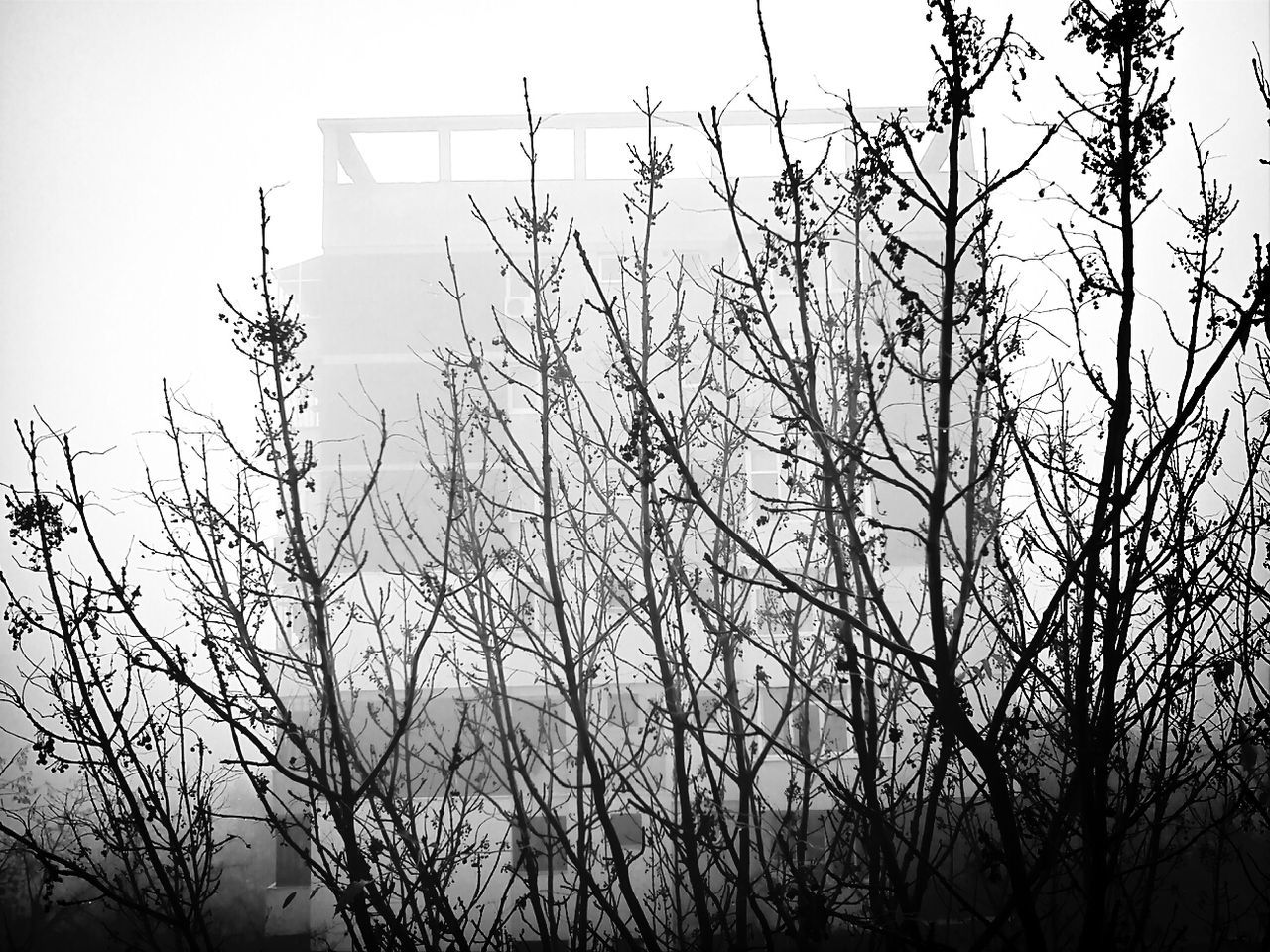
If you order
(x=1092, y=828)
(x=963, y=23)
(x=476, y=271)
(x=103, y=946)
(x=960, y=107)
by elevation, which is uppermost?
(x=476, y=271)

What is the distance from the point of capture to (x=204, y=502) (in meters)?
2.80

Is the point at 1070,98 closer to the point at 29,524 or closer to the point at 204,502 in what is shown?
the point at 204,502

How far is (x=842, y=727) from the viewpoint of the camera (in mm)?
13773

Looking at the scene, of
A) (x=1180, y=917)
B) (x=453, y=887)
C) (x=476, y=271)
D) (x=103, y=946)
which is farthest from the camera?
(x=476, y=271)

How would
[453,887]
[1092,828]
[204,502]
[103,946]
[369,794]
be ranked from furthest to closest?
1. [453,887]
2. [103,946]
3. [204,502]
4. [369,794]
5. [1092,828]

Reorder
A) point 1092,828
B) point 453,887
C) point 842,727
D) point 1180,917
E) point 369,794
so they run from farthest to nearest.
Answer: point 842,727 → point 453,887 → point 1180,917 → point 369,794 → point 1092,828

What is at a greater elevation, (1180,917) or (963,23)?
(963,23)

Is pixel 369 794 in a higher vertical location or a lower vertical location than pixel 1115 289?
lower

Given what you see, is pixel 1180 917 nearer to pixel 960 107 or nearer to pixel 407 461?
pixel 960 107

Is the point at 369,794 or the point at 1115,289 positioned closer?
the point at 1115,289

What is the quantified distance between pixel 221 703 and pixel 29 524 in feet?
2.36

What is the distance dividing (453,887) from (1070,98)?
41.0ft

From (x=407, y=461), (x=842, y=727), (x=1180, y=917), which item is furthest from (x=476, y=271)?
(x=1180, y=917)

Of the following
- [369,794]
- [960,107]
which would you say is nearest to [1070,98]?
[960,107]
